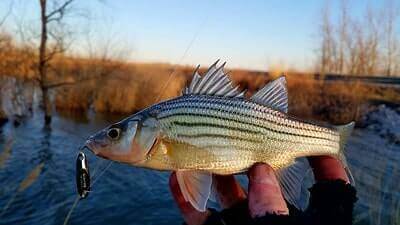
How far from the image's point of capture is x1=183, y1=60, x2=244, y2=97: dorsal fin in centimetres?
281

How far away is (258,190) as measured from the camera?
2.71 metres

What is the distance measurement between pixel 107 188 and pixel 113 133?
10041mm

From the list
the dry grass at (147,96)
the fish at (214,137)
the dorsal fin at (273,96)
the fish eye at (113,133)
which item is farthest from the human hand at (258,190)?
the dry grass at (147,96)

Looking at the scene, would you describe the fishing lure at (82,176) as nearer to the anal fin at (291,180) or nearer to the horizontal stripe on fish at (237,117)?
the horizontal stripe on fish at (237,117)

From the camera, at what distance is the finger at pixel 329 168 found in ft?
10.2

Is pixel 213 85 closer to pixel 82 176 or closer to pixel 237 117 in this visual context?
pixel 237 117

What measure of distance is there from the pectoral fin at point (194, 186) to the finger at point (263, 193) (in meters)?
0.27

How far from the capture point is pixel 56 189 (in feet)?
38.9

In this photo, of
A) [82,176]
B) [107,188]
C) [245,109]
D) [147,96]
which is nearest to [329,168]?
[245,109]

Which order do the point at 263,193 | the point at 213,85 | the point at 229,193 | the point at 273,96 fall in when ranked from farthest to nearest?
the point at 229,193 < the point at 273,96 < the point at 213,85 < the point at 263,193

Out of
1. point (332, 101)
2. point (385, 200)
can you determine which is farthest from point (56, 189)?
point (332, 101)

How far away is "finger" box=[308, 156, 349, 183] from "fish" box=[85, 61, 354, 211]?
0.47 feet

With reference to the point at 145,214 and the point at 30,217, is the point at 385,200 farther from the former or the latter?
the point at 30,217

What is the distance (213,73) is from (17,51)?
77.2ft
